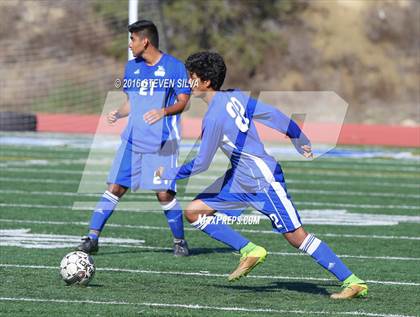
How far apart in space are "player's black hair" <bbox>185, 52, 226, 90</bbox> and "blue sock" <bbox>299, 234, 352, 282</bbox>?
1.25 meters

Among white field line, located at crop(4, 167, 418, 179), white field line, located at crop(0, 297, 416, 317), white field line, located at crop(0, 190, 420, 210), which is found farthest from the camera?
white field line, located at crop(4, 167, 418, 179)

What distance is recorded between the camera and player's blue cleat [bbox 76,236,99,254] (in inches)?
363

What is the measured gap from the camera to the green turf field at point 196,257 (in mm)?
7012

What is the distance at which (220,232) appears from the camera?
304 inches

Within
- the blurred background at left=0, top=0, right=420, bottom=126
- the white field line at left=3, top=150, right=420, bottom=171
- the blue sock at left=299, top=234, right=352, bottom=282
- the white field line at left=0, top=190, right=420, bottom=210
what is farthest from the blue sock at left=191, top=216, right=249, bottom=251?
the blurred background at left=0, top=0, right=420, bottom=126

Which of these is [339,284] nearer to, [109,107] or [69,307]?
[69,307]

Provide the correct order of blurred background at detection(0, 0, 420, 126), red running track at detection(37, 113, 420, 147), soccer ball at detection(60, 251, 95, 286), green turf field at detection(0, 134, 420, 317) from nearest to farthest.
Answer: green turf field at detection(0, 134, 420, 317) → soccer ball at detection(60, 251, 95, 286) → red running track at detection(37, 113, 420, 147) → blurred background at detection(0, 0, 420, 126)

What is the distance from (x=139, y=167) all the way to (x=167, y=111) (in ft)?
2.07

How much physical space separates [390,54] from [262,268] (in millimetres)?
29018

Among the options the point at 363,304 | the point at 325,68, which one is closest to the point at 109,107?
the point at 325,68

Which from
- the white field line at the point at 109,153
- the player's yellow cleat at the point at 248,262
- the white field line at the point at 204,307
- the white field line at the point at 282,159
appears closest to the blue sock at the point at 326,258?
the player's yellow cleat at the point at 248,262

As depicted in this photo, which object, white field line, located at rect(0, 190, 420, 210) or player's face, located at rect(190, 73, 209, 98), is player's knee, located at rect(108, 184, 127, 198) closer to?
player's face, located at rect(190, 73, 209, 98)

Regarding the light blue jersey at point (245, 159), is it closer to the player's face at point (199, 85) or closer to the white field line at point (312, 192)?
the player's face at point (199, 85)

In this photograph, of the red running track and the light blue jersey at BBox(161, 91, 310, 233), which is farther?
the red running track
